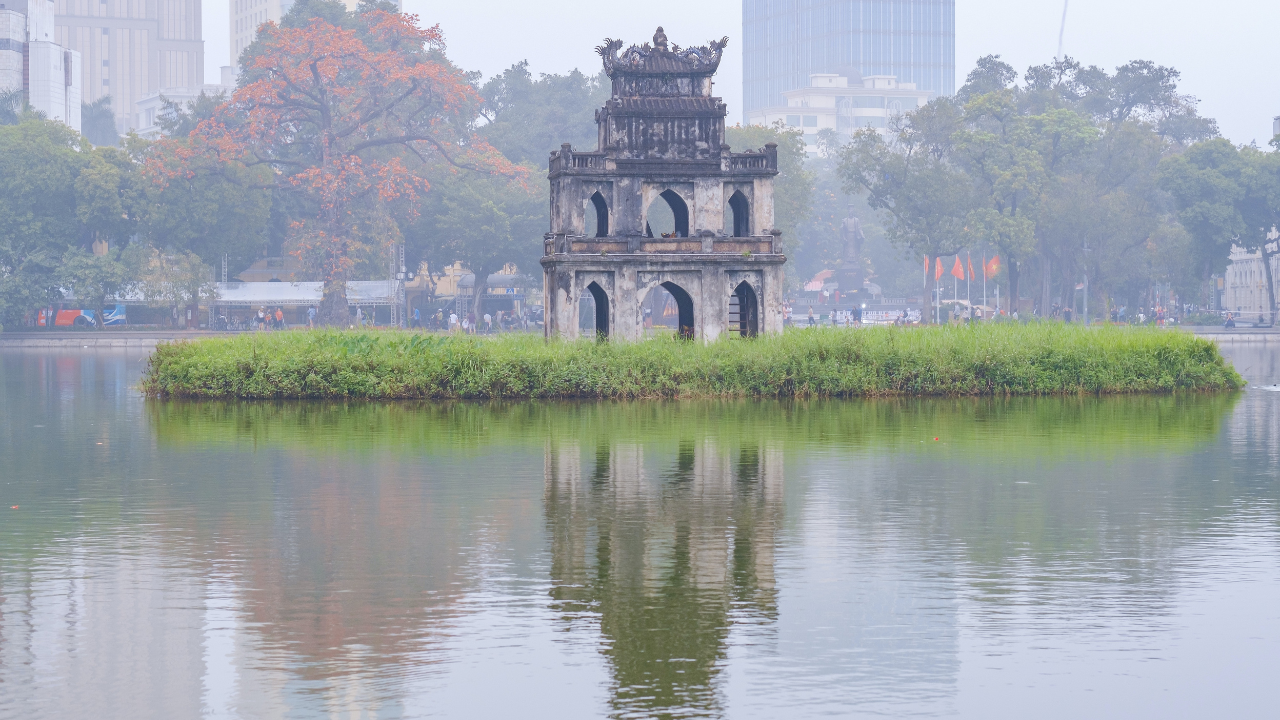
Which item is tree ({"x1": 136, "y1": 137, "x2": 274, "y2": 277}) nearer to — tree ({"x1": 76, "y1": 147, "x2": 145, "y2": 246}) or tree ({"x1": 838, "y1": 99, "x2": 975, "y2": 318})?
tree ({"x1": 76, "y1": 147, "x2": 145, "y2": 246})

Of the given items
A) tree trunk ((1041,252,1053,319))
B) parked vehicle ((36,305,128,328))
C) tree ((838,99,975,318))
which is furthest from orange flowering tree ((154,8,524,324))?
tree trunk ((1041,252,1053,319))

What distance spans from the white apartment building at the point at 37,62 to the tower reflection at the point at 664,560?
112 metres

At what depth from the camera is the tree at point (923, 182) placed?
8788 centimetres

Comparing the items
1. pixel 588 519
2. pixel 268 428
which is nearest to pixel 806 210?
pixel 268 428

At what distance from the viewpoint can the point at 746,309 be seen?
1781 inches

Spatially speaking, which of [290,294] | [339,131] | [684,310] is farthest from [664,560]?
[290,294]

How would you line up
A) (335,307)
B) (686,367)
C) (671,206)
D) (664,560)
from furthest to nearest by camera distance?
(335,307), (671,206), (686,367), (664,560)

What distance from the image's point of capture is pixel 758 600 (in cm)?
1239

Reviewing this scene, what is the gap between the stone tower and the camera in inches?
1697

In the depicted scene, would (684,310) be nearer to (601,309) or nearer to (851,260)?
(601,309)

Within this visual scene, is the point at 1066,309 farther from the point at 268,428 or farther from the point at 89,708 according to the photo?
the point at 89,708

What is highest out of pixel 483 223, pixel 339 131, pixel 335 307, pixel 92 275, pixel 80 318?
pixel 339 131

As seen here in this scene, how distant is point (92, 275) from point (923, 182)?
45476mm

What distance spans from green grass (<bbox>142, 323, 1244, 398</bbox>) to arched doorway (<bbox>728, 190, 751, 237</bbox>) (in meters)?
7.99
